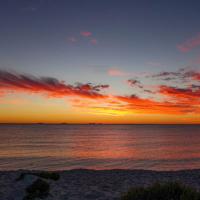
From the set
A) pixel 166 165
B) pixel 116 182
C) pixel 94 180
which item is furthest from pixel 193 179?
pixel 166 165

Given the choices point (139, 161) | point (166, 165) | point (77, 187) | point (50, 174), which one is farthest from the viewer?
point (139, 161)

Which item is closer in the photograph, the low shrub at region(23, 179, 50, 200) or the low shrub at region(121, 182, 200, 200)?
the low shrub at region(121, 182, 200, 200)

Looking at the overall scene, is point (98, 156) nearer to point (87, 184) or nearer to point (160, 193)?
point (87, 184)

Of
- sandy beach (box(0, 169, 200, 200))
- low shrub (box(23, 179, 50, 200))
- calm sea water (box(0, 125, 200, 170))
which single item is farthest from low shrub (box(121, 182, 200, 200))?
calm sea water (box(0, 125, 200, 170))

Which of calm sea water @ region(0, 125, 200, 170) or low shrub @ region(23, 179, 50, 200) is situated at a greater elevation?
low shrub @ region(23, 179, 50, 200)

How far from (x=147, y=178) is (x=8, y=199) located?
9.02 m

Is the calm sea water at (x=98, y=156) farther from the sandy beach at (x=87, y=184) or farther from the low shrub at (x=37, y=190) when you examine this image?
the low shrub at (x=37, y=190)

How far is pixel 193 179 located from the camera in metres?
17.4

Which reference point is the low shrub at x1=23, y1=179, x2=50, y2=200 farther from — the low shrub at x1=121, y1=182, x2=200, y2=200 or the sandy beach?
the low shrub at x1=121, y1=182, x2=200, y2=200

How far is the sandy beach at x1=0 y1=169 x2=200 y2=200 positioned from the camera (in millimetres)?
12172

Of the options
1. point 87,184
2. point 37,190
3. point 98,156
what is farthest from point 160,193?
point 98,156

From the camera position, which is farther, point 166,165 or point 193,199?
point 166,165

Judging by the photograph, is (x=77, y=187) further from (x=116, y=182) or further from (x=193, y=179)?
(x=193, y=179)

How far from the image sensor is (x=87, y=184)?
15.2m
